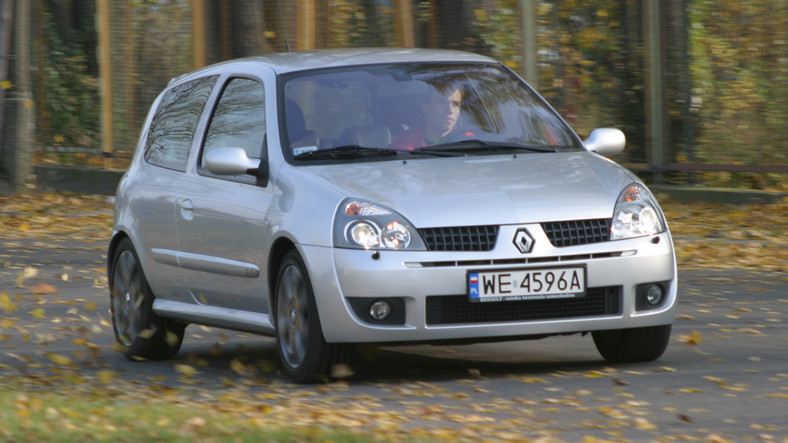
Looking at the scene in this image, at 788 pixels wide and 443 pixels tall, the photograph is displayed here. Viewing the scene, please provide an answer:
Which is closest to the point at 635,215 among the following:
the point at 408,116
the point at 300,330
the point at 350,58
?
the point at 408,116

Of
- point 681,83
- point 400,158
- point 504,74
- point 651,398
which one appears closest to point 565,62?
point 681,83

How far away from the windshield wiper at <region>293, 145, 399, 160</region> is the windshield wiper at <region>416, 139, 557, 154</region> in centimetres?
20

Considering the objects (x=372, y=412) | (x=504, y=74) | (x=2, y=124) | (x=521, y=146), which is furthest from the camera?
(x=2, y=124)

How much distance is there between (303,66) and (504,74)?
1.22 metres

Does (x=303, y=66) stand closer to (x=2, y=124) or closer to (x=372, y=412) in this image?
(x=372, y=412)

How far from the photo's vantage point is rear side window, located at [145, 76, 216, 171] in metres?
8.93

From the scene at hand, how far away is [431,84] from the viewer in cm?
828

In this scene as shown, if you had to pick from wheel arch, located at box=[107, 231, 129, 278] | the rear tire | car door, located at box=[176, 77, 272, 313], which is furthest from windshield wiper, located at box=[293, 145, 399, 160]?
wheel arch, located at box=[107, 231, 129, 278]

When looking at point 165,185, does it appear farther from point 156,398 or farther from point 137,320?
point 156,398

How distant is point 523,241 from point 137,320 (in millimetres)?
3030

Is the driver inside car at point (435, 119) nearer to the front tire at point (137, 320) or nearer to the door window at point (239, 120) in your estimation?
the door window at point (239, 120)

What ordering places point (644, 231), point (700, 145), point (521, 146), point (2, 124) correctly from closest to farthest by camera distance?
point (644, 231) < point (521, 146) < point (700, 145) < point (2, 124)

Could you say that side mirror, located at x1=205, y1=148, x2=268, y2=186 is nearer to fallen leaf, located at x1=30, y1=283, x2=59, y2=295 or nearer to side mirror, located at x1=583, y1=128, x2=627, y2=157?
side mirror, located at x1=583, y1=128, x2=627, y2=157

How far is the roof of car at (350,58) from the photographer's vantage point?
8.35 metres
